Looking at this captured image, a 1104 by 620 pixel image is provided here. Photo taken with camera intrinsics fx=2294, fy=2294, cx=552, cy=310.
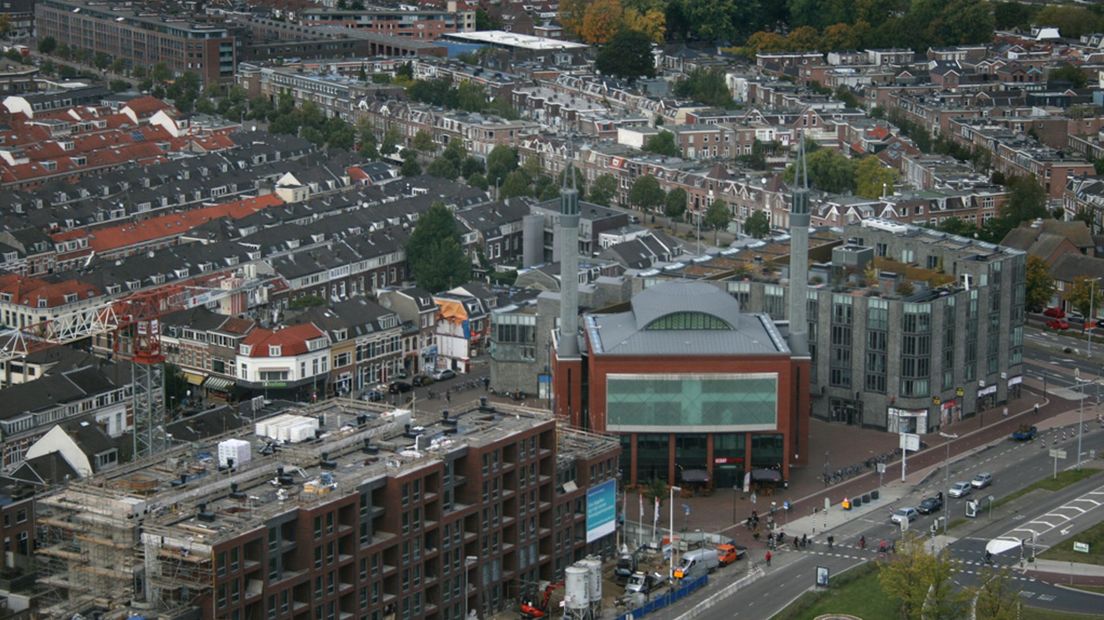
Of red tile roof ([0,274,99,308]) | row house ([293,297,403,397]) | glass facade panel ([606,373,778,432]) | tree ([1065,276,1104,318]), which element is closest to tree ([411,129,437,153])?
red tile roof ([0,274,99,308])

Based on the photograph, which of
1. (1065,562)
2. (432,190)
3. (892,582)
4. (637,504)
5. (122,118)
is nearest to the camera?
(892,582)

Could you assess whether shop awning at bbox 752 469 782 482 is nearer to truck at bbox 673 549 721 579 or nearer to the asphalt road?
the asphalt road

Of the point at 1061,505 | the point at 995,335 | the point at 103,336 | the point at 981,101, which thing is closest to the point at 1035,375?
the point at 995,335

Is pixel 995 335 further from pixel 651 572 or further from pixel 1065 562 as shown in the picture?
pixel 651 572

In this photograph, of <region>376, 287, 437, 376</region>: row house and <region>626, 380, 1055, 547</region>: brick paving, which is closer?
<region>626, 380, 1055, 547</region>: brick paving

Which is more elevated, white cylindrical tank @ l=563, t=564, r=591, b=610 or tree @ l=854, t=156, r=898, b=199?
tree @ l=854, t=156, r=898, b=199

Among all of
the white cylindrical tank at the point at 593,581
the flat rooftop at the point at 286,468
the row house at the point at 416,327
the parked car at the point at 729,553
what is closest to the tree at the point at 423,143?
the row house at the point at 416,327

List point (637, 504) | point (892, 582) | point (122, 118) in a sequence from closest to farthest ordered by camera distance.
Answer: point (892, 582)
point (637, 504)
point (122, 118)

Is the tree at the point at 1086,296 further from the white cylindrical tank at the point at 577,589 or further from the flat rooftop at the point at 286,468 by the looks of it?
the white cylindrical tank at the point at 577,589
